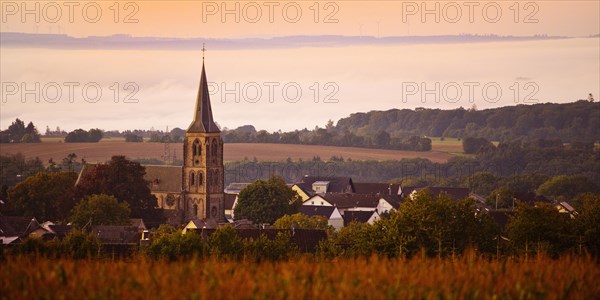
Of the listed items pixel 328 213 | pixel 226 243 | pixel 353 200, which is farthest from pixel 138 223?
pixel 226 243

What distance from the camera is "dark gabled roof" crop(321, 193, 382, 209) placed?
13700 cm

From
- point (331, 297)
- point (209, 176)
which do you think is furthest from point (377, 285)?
point (209, 176)

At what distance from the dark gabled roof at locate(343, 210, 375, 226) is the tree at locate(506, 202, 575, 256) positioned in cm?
4856

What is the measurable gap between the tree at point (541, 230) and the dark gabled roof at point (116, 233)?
28.8 m

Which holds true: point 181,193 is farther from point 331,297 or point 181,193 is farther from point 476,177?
point 331,297

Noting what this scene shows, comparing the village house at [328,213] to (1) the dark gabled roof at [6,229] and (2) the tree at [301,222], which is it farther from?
(1) the dark gabled roof at [6,229]

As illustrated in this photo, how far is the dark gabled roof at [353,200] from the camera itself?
13700cm

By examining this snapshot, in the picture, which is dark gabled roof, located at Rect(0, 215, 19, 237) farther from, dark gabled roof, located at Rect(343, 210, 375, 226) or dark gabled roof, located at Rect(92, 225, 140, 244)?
dark gabled roof, located at Rect(343, 210, 375, 226)

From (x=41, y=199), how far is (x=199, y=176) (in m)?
21.6

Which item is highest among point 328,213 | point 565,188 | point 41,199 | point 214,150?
point 214,150

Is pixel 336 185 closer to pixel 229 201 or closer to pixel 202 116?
pixel 229 201

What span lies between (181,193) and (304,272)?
333 feet

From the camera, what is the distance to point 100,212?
345ft

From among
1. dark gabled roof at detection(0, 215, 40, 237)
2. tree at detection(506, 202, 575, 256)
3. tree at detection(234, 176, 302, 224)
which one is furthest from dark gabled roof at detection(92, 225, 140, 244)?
tree at detection(506, 202, 575, 256)
